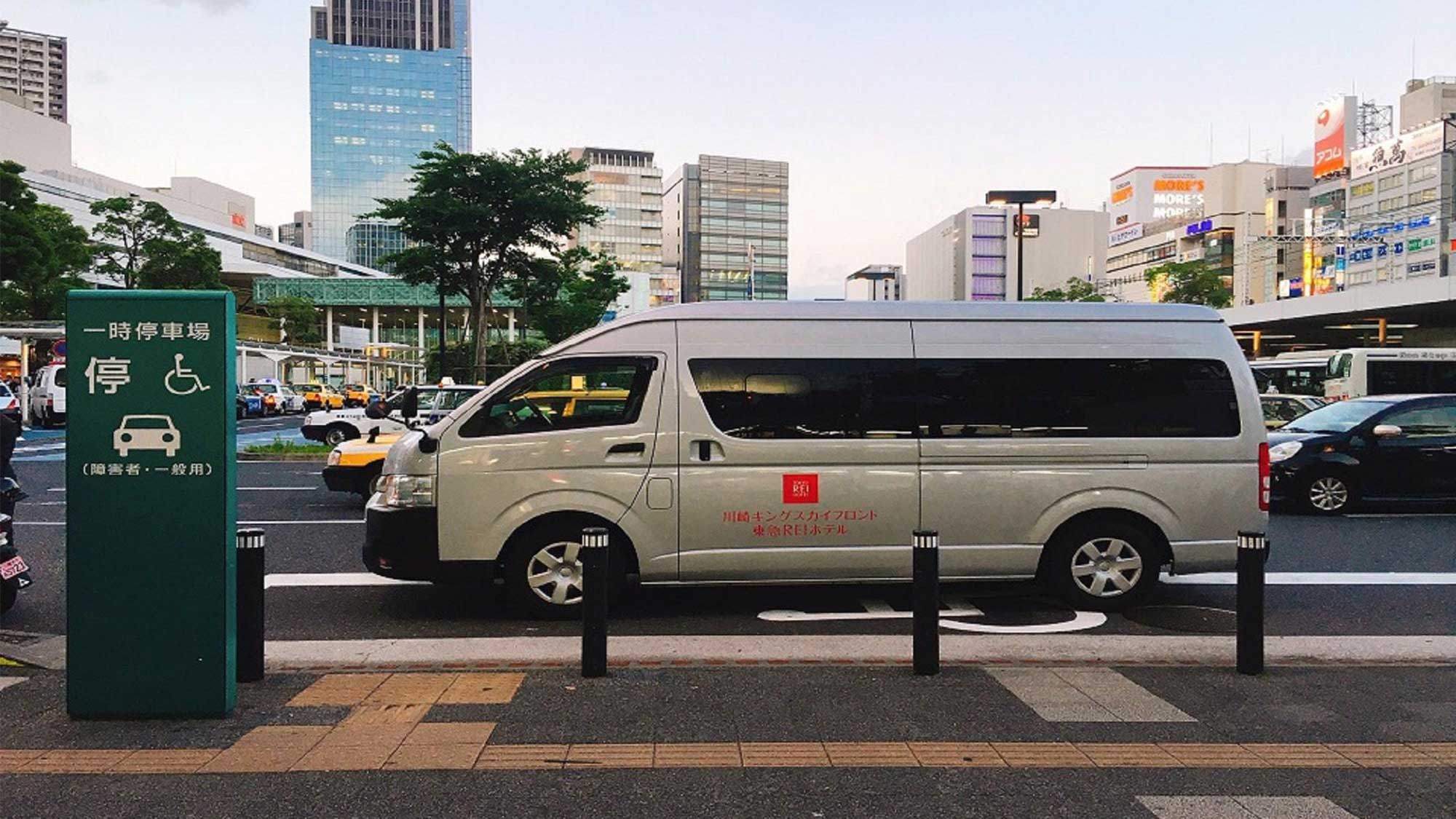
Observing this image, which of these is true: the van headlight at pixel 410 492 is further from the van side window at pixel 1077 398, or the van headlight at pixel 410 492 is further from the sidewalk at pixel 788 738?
the van side window at pixel 1077 398

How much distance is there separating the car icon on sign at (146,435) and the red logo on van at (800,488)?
12.3 ft

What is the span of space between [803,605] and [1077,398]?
2474 millimetres

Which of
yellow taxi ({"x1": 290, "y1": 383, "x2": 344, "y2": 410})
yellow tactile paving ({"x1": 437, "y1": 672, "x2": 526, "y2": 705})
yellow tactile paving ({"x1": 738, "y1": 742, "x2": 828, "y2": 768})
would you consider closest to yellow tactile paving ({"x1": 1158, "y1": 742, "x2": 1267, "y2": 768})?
A: yellow tactile paving ({"x1": 738, "y1": 742, "x2": 828, "y2": 768})

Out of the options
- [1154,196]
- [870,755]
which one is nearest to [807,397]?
[870,755]

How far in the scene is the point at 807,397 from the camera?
7.18 metres

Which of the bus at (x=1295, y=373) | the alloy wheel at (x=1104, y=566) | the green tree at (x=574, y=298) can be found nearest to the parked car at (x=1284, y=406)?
the bus at (x=1295, y=373)

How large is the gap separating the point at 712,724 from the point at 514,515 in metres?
2.53

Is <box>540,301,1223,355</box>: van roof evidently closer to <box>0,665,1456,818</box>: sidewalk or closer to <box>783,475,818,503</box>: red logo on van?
<box>783,475,818,503</box>: red logo on van

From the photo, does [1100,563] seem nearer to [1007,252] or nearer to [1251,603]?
[1251,603]

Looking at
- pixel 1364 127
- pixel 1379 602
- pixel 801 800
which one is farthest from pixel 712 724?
pixel 1364 127

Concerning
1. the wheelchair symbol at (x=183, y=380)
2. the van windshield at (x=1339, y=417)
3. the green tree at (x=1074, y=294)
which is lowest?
the van windshield at (x=1339, y=417)

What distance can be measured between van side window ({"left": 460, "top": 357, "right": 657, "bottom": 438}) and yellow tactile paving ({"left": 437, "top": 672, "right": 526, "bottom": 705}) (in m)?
1.82

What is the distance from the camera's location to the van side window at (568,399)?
23.1 ft

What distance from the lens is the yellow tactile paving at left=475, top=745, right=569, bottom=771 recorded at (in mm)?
4395
